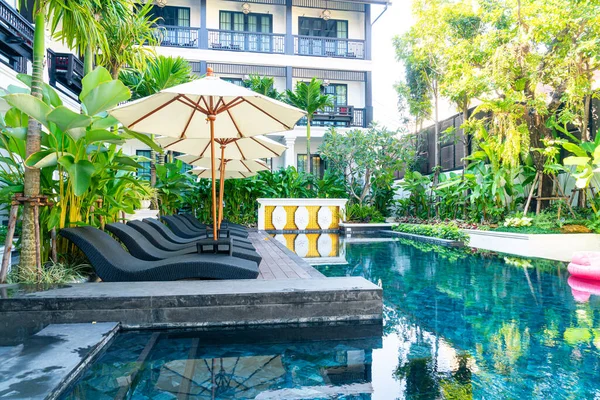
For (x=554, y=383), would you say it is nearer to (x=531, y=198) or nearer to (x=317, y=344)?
(x=317, y=344)

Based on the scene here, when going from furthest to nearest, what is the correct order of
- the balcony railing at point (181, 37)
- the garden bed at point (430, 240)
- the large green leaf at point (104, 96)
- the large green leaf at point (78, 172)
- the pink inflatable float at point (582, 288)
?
the balcony railing at point (181, 37)
the garden bed at point (430, 240)
the pink inflatable float at point (582, 288)
the large green leaf at point (104, 96)
the large green leaf at point (78, 172)

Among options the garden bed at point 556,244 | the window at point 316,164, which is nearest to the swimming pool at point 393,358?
the garden bed at point 556,244

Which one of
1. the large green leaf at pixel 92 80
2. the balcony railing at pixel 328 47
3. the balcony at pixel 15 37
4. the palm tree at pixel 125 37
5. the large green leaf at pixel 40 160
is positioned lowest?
the large green leaf at pixel 40 160

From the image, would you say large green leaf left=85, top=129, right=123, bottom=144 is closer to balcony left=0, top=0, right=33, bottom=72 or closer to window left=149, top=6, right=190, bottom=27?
balcony left=0, top=0, right=33, bottom=72

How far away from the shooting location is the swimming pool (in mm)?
2523

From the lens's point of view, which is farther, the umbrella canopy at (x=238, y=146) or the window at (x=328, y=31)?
the window at (x=328, y=31)

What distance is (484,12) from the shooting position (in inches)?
461

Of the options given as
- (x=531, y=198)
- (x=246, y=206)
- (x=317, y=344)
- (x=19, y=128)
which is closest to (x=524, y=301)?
(x=317, y=344)

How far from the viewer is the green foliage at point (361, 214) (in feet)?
54.7

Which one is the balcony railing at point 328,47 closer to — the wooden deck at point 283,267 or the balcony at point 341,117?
the balcony at point 341,117

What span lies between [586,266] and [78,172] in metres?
6.66

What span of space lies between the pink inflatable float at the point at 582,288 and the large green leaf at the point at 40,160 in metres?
5.67

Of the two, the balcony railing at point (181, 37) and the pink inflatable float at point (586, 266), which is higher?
the balcony railing at point (181, 37)

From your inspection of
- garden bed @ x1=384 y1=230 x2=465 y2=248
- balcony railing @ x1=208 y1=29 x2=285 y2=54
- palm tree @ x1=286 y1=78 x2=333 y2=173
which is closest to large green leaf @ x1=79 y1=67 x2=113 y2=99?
garden bed @ x1=384 y1=230 x2=465 y2=248
